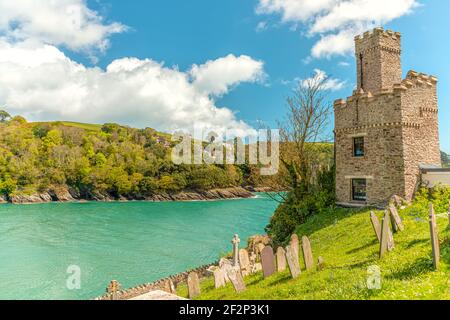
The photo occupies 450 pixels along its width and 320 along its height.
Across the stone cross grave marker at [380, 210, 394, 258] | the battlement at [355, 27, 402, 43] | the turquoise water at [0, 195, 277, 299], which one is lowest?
the turquoise water at [0, 195, 277, 299]

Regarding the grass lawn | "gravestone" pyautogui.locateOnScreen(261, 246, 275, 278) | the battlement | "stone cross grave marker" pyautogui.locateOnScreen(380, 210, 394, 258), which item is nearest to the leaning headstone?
"stone cross grave marker" pyautogui.locateOnScreen(380, 210, 394, 258)

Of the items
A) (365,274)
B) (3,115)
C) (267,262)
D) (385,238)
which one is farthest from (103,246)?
(3,115)

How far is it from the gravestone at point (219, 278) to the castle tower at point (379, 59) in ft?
58.0

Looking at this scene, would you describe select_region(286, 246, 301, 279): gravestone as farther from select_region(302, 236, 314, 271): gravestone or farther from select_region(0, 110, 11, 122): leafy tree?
select_region(0, 110, 11, 122): leafy tree

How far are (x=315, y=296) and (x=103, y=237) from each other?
42.4m

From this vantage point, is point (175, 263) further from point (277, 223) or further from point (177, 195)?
point (177, 195)

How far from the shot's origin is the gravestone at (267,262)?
38.0 feet

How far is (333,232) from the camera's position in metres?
17.9

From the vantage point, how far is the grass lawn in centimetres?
706

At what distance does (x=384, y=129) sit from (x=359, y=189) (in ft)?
13.9

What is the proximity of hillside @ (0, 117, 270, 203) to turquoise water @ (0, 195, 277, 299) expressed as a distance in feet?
109

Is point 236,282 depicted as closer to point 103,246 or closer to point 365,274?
point 365,274

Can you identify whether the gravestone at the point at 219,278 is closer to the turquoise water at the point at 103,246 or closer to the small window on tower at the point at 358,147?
the small window on tower at the point at 358,147
